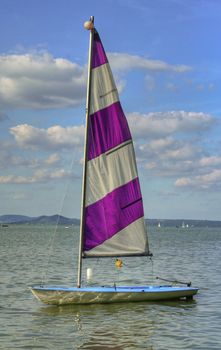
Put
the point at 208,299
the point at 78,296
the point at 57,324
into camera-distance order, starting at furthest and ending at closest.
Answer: the point at 208,299 → the point at 78,296 → the point at 57,324

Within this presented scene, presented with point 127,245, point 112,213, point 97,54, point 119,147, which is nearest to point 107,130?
point 119,147

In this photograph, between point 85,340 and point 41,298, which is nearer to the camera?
point 85,340

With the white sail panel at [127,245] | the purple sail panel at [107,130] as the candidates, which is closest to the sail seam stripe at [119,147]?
the purple sail panel at [107,130]

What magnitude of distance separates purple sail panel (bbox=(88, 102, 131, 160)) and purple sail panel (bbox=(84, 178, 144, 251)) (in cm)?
216

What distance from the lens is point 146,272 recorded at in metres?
45.5

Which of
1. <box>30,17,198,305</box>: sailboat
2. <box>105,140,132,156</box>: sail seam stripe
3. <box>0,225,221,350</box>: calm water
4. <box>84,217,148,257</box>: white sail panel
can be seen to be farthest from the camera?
<box>105,140,132,156</box>: sail seam stripe

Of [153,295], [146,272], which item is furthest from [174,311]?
[146,272]

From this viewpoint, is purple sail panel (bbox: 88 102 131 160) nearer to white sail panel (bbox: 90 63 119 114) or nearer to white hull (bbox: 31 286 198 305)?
white sail panel (bbox: 90 63 119 114)

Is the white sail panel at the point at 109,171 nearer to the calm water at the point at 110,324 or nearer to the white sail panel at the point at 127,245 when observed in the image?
the white sail panel at the point at 127,245

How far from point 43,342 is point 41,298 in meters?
5.18

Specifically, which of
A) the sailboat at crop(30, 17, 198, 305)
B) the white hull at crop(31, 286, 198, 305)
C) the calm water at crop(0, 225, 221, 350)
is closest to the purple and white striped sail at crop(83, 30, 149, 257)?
the sailboat at crop(30, 17, 198, 305)

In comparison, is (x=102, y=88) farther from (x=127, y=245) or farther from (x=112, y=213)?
(x=127, y=245)

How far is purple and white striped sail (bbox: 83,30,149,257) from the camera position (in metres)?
24.7

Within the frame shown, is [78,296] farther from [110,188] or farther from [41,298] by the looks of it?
[110,188]
